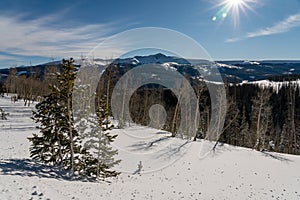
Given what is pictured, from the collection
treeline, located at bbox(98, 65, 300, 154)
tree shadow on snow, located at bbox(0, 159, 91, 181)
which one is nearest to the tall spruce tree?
tree shadow on snow, located at bbox(0, 159, 91, 181)

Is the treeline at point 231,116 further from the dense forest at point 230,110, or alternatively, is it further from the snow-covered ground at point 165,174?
the snow-covered ground at point 165,174

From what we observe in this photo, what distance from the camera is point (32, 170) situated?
12289 mm

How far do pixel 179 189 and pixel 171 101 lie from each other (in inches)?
2234

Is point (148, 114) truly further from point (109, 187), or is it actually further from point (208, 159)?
point (109, 187)

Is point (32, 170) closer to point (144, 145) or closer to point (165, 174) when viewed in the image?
point (165, 174)

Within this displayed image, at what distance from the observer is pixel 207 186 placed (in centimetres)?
1567

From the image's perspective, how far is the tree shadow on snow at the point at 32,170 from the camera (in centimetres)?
1130

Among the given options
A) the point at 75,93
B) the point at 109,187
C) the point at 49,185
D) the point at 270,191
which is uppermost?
the point at 75,93

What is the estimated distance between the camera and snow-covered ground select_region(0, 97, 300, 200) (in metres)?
10.7

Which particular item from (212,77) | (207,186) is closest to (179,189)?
(207,186)

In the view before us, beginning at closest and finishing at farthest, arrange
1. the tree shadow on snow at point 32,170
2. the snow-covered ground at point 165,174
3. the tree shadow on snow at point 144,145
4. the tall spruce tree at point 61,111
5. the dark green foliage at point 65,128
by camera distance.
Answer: the snow-covered ground at point 165,174 → the tree shadow on snow at point 32,170 → the tall spruce tree at point 61,111 → the dark green foliage at point 65,128 → the tree shadow on snow at point 144,145

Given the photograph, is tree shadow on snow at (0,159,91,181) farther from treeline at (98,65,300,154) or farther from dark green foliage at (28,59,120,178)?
treeline at (98,65,300,154)

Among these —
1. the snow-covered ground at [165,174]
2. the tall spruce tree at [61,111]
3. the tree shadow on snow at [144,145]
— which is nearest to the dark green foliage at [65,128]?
the tall spruce tree at [61,111]

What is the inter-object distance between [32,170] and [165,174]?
28.2ft
